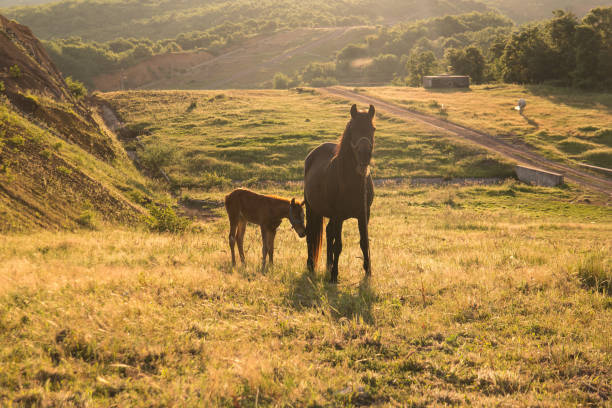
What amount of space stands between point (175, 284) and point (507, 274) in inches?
279

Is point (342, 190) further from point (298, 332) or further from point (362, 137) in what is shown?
point (298, 332)

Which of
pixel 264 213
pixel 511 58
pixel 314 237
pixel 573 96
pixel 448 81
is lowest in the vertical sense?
pixel 314 237

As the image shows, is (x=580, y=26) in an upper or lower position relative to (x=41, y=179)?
upper

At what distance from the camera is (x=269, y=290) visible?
330 inches

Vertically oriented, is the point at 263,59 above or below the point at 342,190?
above

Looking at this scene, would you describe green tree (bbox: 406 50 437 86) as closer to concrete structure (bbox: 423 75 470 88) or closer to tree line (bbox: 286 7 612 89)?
tree line (bbox: 286 7 612 89)

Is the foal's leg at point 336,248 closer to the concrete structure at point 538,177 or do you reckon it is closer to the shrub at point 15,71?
the shrub at point 15,71

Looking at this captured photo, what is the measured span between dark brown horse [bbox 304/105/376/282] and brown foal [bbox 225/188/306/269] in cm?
39

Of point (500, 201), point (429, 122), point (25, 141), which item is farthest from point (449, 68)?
point (25, 141)

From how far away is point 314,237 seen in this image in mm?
10445

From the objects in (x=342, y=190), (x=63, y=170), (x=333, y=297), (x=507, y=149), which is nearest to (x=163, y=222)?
(x=63, y=170)

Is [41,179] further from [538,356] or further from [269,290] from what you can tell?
[538,356]

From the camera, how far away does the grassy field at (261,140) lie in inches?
1441

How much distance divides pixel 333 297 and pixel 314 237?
2492 mm
